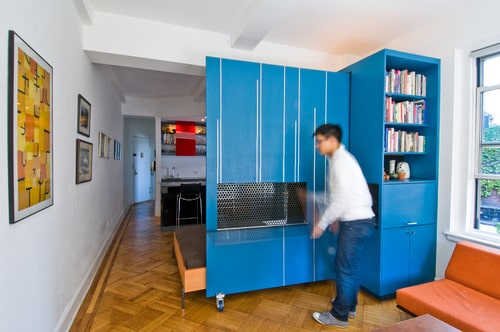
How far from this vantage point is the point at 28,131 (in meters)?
1.47

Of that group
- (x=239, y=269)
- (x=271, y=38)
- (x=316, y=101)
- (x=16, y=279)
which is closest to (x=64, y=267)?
(x=16, y=279)

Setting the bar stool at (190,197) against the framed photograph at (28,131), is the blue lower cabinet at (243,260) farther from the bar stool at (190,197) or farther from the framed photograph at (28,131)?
the bar stool at (190,197)

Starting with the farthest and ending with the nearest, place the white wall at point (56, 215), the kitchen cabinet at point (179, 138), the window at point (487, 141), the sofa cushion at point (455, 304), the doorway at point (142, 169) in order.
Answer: the doorway at point (142, 169) → the kitchen cabinet at point (179, 138) → the window at point (487, 141) → the sofa cushion at point (455, 304) → the white wall at point (56, 215)

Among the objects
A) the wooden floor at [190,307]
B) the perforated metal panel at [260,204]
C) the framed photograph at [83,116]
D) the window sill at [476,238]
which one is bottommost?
the wooden floor at [190,307]

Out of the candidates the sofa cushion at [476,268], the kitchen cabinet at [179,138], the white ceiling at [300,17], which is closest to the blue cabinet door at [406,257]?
the sofa cushion at [476,268]

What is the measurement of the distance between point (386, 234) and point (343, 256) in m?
0.72

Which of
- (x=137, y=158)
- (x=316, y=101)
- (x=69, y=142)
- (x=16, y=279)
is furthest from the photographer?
(x=137, y=158)

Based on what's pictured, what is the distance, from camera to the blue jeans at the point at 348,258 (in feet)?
7.13

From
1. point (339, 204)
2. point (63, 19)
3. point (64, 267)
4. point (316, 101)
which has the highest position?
point (63, 19)

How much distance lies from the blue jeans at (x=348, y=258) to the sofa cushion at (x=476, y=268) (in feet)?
2.75

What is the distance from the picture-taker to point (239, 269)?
2594 mm

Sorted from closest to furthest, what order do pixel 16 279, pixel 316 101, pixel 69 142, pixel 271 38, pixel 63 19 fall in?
1. pixel 16 279
2. pixel 63 19
3. pixel 69 142
4. pixel 316 101
5. pixel 271 38

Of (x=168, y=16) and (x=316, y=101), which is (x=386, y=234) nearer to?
(x=316, y=101)

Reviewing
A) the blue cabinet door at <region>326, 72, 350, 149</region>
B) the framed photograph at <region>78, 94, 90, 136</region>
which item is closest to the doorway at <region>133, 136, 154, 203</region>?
the framed photograph at <region>78, 94, 90, 136</region>
